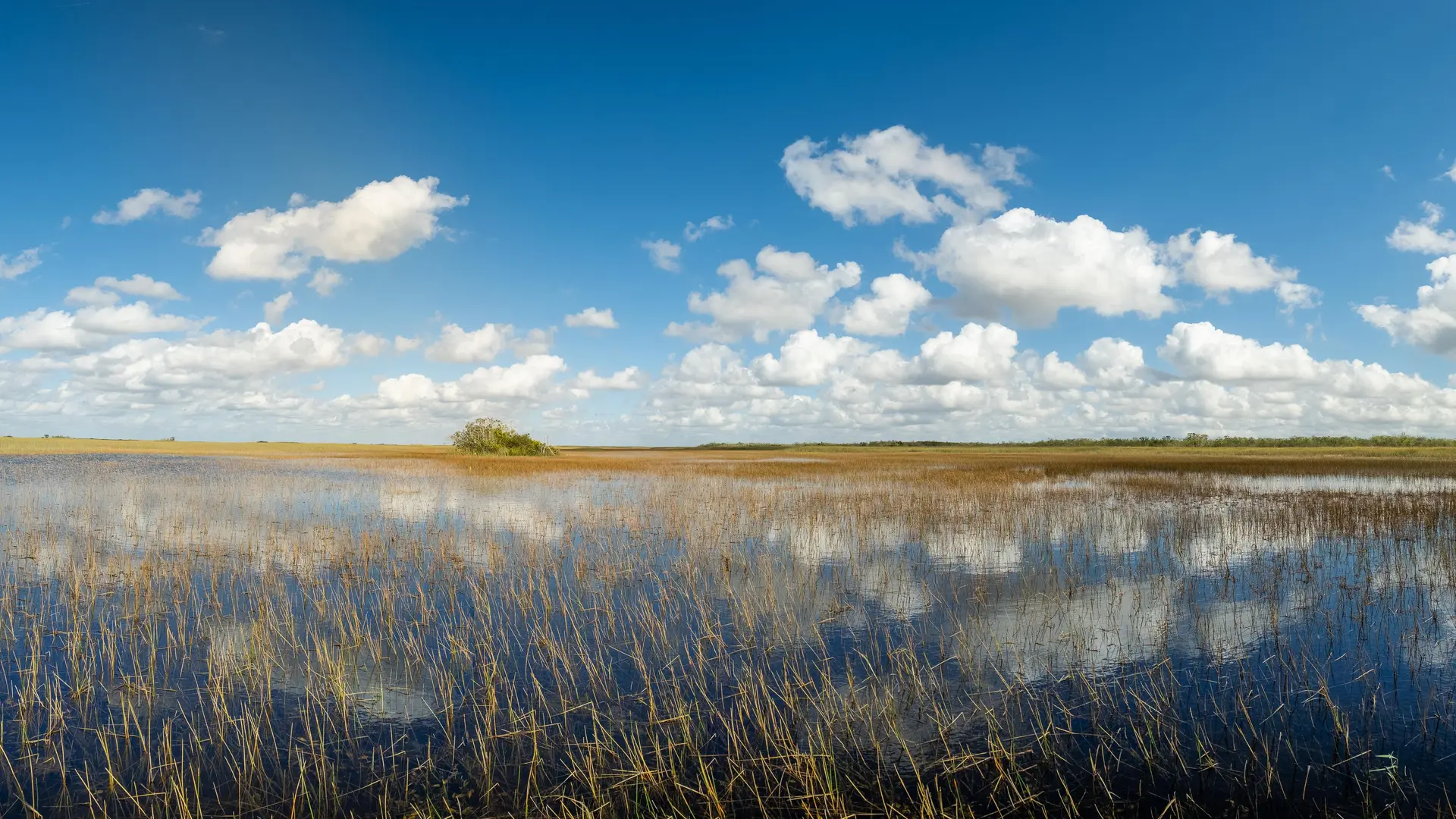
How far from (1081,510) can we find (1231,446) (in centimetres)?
11892

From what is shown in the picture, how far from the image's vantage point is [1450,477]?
3625cm

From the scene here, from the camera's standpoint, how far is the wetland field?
575 centimetres

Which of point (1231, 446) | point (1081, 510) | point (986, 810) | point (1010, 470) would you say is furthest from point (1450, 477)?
point (1231, 446)

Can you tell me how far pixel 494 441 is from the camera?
259ft

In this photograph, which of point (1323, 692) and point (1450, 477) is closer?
point (1323, 692)

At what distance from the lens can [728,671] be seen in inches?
326

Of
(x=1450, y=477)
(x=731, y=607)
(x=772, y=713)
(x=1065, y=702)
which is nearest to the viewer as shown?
(x=772, y=713)

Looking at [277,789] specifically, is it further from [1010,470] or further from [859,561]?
[1010,470]

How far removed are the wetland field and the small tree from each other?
6114 cm

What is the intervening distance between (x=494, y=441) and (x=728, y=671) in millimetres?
75471

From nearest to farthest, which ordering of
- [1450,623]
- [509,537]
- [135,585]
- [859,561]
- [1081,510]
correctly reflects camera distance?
[1450,623] < [135,585] < [859,561] < [509,537] < [1081,510]

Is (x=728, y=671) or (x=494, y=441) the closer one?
(x=728, y=671)

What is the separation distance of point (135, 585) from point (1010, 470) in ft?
140

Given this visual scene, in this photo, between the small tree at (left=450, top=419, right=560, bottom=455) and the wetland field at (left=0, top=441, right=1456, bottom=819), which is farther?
the small tree at (left=450, top=419, right=560, bottom=455)
